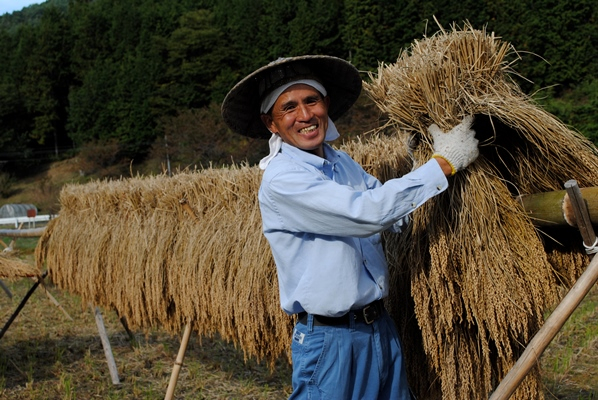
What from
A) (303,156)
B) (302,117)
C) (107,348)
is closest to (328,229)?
(303,156)

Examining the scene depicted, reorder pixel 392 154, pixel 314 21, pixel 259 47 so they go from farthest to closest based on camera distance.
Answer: pixel 259 47 < pixel 314 21 < pixel 392 154

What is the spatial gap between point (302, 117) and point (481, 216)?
86cm

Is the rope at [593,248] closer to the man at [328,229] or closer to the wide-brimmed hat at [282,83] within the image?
the man at [328,229]

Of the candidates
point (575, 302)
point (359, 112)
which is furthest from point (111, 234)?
point (359, 112)

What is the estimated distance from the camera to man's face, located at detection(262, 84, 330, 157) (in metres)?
2.64

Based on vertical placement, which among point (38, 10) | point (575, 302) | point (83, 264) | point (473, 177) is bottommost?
point (83, 264)

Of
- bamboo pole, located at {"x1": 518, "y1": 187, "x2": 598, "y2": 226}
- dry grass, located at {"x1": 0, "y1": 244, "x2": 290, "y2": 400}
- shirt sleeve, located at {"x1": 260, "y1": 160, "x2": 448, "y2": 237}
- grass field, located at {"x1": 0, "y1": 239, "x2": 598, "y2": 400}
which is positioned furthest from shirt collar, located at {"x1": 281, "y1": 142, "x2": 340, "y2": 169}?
grass field, located at {"x1": 0, "y1": 239, "x2": 598, "y2": 400}

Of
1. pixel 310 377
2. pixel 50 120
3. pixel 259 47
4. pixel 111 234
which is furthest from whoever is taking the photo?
pixel 50 120

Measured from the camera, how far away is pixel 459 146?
2.46m

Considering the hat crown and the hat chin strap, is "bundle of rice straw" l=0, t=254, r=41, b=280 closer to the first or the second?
the hat chin strap

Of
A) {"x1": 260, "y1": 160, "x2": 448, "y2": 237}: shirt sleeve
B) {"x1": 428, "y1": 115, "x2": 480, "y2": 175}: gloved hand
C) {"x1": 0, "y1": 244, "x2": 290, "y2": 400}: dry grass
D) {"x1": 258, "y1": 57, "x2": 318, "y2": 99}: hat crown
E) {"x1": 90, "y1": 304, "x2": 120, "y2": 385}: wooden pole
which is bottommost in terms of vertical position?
{"x1": 0, "y1": 244, "x2": 290, "y2": 400}: dry grass

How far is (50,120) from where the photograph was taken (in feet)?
154

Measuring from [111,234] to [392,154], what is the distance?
11.3 ft

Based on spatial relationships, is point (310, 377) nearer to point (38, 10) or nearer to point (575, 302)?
point (575, 302)
